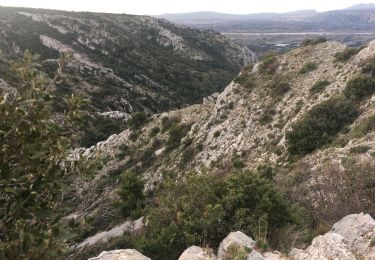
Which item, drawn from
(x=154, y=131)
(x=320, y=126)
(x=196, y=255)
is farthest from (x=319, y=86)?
(x=196, y=255)

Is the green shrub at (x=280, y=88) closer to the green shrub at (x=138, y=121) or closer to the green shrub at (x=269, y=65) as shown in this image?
the green shrub at (x=269, y=65)

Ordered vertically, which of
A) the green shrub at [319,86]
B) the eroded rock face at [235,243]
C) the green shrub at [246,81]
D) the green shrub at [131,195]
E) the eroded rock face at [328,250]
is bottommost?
the green shrub at [131,195]

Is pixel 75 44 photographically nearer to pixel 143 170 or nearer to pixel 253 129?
pixel 143 170

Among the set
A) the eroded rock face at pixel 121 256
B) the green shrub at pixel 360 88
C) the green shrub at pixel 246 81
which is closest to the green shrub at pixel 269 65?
the green shrub at pixel 246 81

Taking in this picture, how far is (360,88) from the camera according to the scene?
28.3 metres

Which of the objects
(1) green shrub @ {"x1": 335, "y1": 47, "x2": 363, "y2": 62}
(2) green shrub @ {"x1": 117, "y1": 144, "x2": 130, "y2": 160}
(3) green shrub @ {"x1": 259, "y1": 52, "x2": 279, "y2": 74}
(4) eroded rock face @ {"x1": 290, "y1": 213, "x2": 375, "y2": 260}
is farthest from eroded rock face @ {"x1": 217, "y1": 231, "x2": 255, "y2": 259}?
(2) green shrub @ {"x1": 117, "y1": 144, "x2": 130, "y2": 160}

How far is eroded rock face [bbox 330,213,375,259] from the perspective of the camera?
30.3 feet

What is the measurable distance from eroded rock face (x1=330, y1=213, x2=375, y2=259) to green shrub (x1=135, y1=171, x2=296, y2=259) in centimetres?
169

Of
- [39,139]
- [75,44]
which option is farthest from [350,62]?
[75,44]

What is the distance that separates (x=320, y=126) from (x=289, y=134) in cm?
200

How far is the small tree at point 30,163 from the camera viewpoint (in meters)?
4.51

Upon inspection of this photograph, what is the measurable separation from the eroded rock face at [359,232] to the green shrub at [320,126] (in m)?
15.5

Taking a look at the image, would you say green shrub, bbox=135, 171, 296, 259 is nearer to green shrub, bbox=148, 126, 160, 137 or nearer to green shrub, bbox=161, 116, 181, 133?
green shrub, bbox=161, 116, 181, 133

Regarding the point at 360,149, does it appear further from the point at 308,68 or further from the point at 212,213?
the point at 308,68
